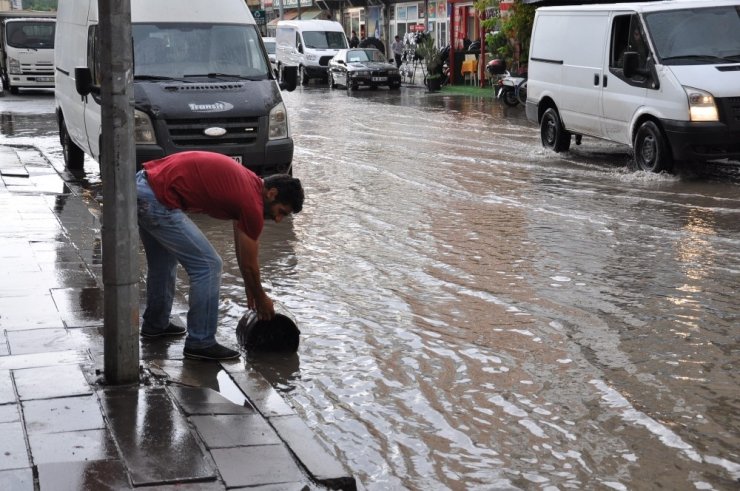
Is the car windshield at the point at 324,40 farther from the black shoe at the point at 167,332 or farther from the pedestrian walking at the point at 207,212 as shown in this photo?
the pedestrian walking at the point at 207,212

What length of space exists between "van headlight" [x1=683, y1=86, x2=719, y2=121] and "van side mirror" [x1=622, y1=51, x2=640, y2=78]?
98 centimetres

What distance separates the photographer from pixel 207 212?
6.41 meters

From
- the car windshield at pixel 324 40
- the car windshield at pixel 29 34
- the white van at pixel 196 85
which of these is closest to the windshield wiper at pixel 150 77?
the white van at pixel 196 85

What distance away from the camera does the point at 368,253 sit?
9.98 m

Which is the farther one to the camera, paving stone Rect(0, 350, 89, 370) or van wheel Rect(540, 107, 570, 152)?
van wheel Rect(540, 107, 570, 152)

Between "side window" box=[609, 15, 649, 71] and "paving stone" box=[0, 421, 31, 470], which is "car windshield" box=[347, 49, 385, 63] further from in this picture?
"paving stone" box=[0, 421, 31, 470]

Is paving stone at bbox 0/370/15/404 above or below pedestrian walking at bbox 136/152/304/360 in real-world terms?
below

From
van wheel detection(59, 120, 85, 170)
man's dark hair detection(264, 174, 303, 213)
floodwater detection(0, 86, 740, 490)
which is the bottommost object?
floodwater detection(0, 86, 740, 490)

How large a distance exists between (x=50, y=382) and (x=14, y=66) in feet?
103

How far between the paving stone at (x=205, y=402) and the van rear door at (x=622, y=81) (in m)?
10.3

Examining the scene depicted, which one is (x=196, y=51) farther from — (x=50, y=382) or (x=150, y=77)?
(x=50, y=382)

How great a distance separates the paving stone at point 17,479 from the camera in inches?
174

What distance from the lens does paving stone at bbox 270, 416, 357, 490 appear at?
4645 millimetres

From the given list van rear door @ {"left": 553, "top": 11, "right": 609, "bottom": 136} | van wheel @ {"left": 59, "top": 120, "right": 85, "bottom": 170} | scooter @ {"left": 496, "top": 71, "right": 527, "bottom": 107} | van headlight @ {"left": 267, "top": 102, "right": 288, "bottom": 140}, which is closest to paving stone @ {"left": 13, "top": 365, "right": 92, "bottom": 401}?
van headlight @ {"left": 267, "top": 102, "right": 288, "bottom": 140}
